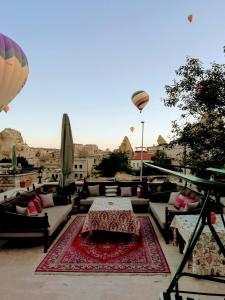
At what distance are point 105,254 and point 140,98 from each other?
9.74m

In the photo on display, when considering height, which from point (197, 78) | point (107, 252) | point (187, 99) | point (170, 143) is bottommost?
point (107, 252)

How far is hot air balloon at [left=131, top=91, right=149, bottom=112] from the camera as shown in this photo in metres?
13.8

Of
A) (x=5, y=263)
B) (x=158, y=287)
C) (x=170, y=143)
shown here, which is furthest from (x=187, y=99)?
(x=5, y=263)

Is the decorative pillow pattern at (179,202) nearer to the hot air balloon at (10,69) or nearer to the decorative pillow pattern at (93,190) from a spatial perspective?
the decorative pillow pattern at (93,190)

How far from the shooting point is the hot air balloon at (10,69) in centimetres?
740

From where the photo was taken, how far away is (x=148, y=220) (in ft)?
27.4

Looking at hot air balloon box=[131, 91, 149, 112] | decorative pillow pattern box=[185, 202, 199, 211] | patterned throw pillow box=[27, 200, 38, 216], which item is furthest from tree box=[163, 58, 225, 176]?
hot air balloon box=[131, 91, 149, 112]

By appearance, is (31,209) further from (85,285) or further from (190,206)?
(190,206)

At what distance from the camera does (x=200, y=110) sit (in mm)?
7332

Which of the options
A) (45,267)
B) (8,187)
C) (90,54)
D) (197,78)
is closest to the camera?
(45,267)

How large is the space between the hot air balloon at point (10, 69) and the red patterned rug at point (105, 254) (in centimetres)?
455

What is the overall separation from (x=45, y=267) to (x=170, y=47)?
1198cm

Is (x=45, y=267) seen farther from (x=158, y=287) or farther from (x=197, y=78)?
(x=197, y=78)

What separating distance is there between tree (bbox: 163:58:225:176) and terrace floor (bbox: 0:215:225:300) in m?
3.20
